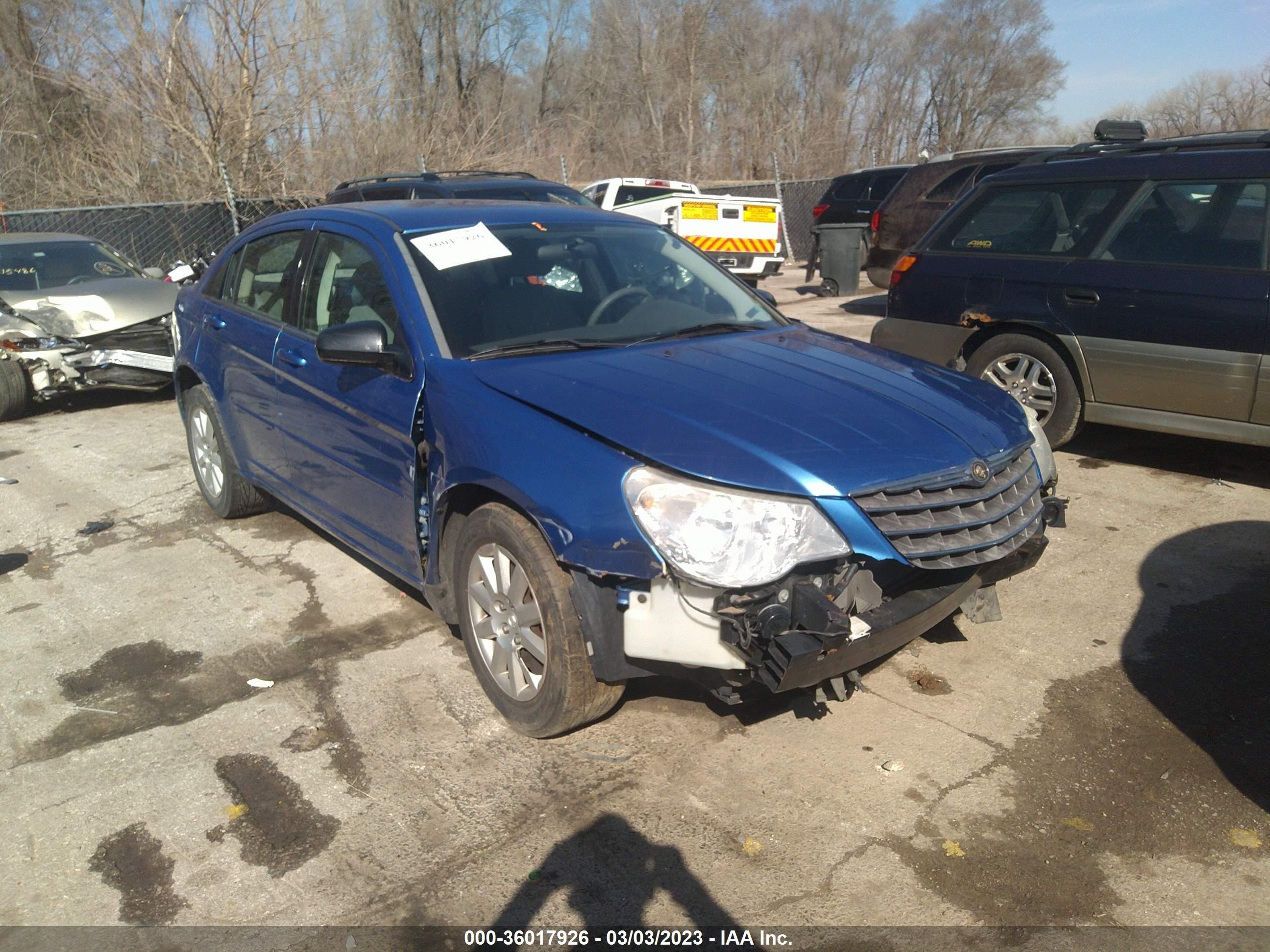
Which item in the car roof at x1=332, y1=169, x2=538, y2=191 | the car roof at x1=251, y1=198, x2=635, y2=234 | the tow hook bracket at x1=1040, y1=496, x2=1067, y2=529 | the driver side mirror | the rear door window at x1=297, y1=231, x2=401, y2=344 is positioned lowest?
the tow hook bracket at x1=1040, y1=496, x2=1067, y2=529

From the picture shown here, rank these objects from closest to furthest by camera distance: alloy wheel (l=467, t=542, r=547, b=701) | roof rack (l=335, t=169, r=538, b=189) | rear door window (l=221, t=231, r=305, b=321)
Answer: alloy wheel (l=467, t=542, r=547, b=701)
rear door window (l=221, t=231, r=305, b=321)
roof rack (l=335, t=169, r=538, b=189)

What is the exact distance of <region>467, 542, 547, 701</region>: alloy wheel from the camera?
3.27 meters

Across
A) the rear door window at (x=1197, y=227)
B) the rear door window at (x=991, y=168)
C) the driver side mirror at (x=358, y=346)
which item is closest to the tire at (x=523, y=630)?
the driver side mirror at (x=358, y=346)

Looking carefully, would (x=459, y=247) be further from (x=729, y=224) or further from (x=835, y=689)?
(x=729, y=224)

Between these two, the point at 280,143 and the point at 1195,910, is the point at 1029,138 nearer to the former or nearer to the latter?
the point at 280,143

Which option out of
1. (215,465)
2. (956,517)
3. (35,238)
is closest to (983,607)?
(956,517)

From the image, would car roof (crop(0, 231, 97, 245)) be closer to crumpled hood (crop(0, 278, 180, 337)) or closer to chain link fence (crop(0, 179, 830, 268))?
crumpled hood (crop(0, 278, 180, 337))

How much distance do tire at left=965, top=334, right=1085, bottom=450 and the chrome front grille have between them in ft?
10.0

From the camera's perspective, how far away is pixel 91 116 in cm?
1786

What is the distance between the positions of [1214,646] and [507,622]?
9.29ft

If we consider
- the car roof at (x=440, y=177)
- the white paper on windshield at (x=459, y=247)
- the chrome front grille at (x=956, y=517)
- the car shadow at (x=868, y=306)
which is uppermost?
the car roof at (x=440, y=177)

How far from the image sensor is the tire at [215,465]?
557 cm

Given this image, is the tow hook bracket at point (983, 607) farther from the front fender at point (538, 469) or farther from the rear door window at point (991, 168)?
the rear door window at point (991, 168)

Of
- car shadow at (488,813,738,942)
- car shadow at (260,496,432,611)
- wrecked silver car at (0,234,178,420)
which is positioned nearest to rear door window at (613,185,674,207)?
wrecked silver car at (0,234,178,420)
